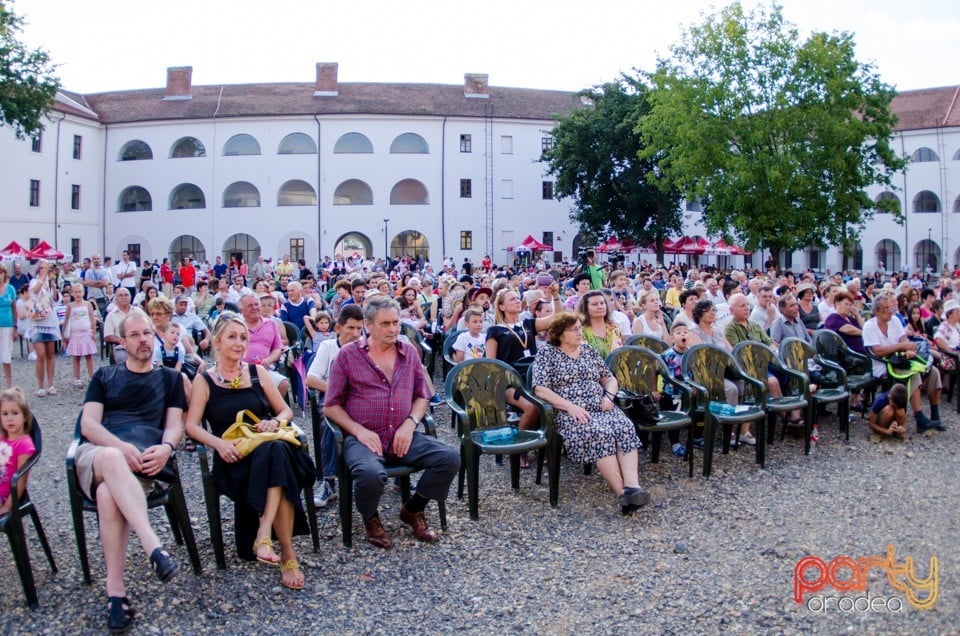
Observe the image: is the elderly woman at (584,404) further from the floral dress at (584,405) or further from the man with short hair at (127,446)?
the man with short hair at (127,446)

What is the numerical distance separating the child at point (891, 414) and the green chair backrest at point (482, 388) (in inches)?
151

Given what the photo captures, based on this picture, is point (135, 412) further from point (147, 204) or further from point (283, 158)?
point (147, 204)

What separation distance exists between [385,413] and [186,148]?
42.4 meters

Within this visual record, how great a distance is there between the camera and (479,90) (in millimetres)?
45812

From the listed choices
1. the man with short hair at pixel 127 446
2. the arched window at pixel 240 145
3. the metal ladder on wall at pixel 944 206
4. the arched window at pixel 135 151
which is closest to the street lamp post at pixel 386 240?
the arched window at pixel 240 145

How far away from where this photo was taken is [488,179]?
144 ft

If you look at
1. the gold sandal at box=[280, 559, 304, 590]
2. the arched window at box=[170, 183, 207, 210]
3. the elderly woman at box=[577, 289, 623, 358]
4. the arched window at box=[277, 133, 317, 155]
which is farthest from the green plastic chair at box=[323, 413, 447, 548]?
the arched window at box=[170, 183, 207, 210]

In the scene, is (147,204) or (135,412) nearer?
(135,412)

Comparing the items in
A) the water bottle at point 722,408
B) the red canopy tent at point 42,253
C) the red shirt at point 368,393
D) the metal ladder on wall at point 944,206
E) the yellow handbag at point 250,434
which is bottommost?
the water bottle at point 722,408

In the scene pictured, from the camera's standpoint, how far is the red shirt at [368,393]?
4.96 m

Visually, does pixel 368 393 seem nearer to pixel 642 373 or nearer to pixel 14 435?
pixel 14 435

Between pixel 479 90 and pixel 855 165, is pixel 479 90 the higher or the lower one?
the higher one

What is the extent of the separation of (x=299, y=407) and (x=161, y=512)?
142 inches

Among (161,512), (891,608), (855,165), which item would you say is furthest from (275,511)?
(855,165)
